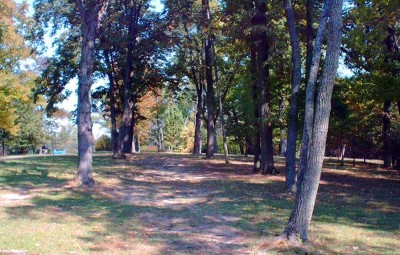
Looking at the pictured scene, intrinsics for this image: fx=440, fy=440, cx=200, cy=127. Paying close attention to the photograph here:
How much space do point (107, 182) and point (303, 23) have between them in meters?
9.81

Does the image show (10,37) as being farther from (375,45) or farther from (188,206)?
(375,45)

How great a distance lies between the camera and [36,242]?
6988 millimetres

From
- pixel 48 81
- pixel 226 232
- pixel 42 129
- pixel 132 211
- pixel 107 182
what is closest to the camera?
pixel 226 232

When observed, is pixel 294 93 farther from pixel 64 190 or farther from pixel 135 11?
pixel 135 11

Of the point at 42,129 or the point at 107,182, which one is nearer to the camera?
the point at 107,182

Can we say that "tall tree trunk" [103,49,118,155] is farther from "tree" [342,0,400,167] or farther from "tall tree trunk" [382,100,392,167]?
"tall tree trunk" [382,100,392,167]

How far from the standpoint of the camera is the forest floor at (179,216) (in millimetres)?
7215

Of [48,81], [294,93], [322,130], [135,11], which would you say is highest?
[135,11]

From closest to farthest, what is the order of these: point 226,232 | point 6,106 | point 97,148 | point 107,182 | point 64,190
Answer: point 226,232 → point 64,190 → point 107,182 → point 6,106 → point 97,148

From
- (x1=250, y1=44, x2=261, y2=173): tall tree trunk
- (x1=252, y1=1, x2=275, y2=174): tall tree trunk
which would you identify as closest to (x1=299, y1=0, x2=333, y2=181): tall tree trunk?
(x1=252, y1=1, x2=275, y2=174): tall tree trunk

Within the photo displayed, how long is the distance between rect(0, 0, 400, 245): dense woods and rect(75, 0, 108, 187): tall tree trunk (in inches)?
1.3

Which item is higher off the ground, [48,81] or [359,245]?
[48,81]

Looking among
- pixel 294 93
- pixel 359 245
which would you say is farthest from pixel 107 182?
pixel 359 245

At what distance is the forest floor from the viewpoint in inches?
284
